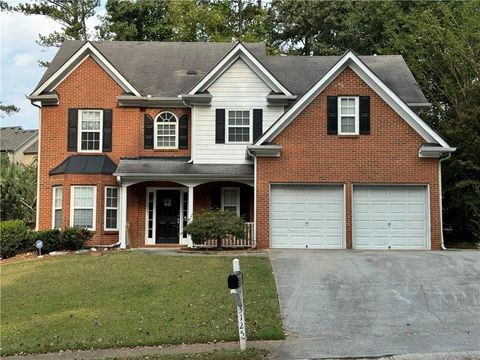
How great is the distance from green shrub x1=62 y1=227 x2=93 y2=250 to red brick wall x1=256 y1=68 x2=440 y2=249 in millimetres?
6870

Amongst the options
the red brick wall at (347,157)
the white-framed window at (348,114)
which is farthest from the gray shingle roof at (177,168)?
the white-framed window at (348,114)

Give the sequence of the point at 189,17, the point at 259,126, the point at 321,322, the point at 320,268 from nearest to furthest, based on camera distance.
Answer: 1. the point at 321,322
2. the point at 320,268
3. the point at 259,126
4. the point at 189,17

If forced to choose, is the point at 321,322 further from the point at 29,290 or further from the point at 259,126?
the point at 259,126

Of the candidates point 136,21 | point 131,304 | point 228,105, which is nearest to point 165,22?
point 136,21

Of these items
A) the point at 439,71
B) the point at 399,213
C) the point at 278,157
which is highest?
the point at 439,71

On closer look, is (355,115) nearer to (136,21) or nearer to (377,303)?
Result: (377,303)

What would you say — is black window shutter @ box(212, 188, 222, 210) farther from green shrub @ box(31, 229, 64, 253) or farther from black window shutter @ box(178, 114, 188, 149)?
→ green shrub @ box(31, 229, 64, 253)

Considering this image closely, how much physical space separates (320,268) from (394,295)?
2873 millimetres

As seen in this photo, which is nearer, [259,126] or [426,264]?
[426,264]

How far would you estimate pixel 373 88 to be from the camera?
18766 mm

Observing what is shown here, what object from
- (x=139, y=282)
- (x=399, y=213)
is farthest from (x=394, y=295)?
(x=399, y=213)

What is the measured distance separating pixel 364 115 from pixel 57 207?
12600mm

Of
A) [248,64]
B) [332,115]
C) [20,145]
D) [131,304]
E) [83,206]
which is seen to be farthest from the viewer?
[20,145]

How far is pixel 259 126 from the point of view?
21141mm
